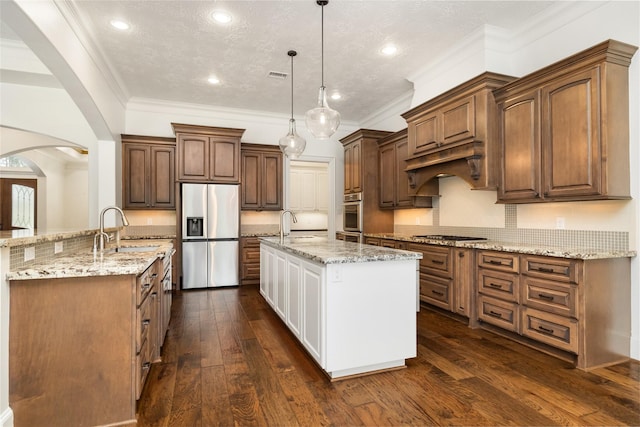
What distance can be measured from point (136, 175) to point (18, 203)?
5960 millimetres

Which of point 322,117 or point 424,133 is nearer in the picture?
point 322,117

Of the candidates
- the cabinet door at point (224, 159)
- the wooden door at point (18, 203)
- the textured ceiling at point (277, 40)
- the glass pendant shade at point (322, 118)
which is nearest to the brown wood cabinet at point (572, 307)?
the glass pendant shade at point (322, 118)

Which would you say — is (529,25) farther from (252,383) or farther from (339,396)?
(252,383)

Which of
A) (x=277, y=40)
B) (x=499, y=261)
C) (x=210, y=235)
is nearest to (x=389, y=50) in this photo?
(x=277, y=40)

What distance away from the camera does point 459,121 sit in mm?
3807

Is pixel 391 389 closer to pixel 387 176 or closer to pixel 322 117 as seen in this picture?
pixel 322 117

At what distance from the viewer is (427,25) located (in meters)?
3.54

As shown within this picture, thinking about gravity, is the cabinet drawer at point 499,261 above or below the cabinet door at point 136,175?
below

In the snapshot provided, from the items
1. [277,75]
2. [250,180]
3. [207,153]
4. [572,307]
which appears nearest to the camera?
[572,307]

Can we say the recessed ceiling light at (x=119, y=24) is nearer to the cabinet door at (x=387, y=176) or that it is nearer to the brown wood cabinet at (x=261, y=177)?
the brown wood cabinet at (x=261, y=177)

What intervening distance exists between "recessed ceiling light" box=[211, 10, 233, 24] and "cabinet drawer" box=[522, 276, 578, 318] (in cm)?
369

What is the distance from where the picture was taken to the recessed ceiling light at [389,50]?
3.97m

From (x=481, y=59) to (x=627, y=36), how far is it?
1.24m

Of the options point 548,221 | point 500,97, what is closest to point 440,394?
point 548,221
